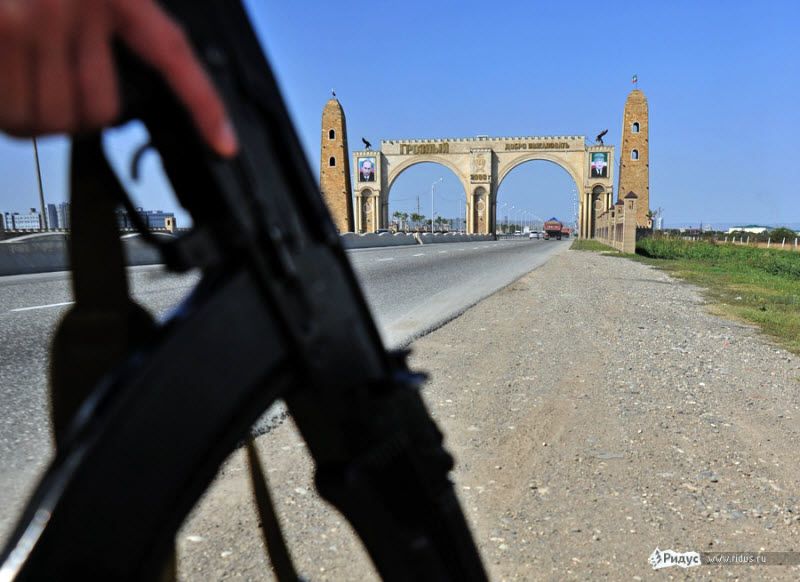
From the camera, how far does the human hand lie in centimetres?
58

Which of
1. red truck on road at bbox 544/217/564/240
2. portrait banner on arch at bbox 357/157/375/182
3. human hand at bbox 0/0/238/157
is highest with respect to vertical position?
portrait banner on arch at bbox 357/157/375/182

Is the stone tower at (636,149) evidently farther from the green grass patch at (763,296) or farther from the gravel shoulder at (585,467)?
the gravel shoulder at (585,467)

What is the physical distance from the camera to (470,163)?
86.8 meters

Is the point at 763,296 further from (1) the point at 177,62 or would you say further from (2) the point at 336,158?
(2) the point at 336,158

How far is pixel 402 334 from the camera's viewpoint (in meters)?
6.82

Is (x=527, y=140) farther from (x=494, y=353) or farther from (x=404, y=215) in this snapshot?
(x=494, y=353)

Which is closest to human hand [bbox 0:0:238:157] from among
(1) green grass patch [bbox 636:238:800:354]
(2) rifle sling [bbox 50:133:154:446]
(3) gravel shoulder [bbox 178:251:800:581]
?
(2) rifle sling [bbox 50:133:154:446]

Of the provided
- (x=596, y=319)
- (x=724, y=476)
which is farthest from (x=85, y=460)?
(x=596, y=319)

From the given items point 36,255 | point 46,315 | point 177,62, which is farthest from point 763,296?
point 36,255

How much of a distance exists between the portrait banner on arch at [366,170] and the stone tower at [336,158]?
17.1 meters

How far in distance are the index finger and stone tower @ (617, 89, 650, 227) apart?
70.1 metres

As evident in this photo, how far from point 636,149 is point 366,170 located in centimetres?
3675

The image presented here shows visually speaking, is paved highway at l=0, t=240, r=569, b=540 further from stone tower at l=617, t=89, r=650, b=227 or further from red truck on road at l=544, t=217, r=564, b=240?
red truck on road at l=544, t=217, r=564, b=240

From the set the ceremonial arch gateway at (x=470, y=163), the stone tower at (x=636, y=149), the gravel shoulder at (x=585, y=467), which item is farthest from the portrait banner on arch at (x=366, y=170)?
the gravel shoulder at (x=585, y=467)
